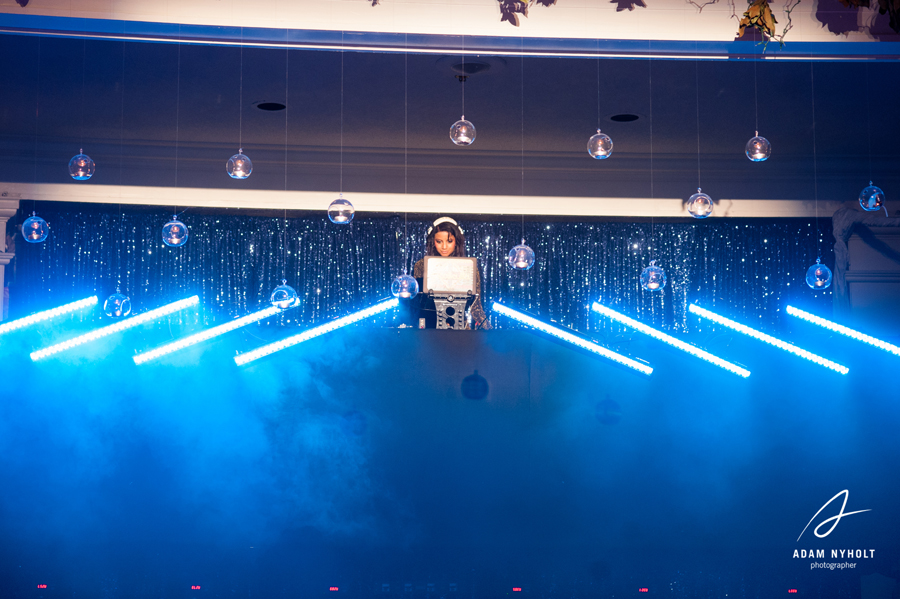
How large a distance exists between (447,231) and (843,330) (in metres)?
3.38

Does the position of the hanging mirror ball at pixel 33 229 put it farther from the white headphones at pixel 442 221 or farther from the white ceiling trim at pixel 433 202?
the white headphones at pixel 442 221

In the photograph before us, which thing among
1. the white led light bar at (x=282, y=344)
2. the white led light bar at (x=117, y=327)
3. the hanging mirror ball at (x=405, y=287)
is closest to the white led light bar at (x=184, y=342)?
the white led light bar at (x=282, y=344)

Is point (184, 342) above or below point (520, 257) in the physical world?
below

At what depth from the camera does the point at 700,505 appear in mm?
5301

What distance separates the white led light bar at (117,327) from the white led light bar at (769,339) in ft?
13.7

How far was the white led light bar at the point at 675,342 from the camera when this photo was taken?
5570mm

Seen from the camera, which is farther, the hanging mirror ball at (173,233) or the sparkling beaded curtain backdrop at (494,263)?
the sparkling beaded curtain backdrop at (494,263)

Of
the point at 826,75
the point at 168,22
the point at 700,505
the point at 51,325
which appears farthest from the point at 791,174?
the point at 51,325

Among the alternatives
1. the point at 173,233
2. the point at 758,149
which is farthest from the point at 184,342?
the point at 758,149

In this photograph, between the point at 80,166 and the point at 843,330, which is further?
the point at 843,330

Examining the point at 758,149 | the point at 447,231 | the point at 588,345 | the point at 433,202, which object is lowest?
the point at 588,345

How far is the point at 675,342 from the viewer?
6.08m

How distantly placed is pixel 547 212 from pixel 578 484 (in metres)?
3.05

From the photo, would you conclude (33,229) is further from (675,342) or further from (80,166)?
(675,342)
